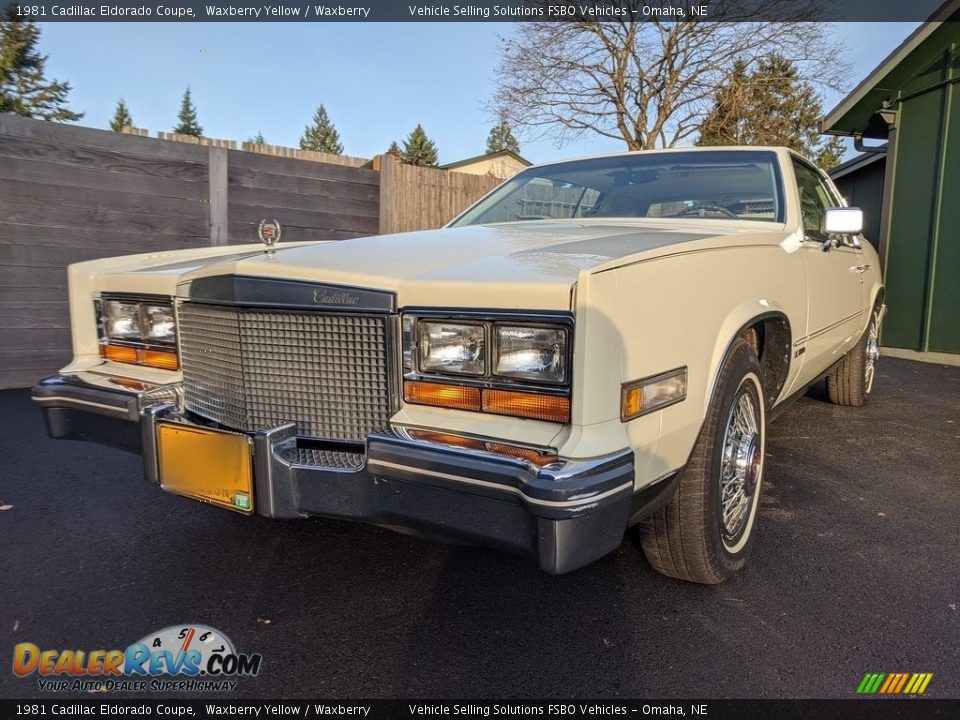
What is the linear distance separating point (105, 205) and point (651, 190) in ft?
15.2

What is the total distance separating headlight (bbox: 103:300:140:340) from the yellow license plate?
631 millimetres

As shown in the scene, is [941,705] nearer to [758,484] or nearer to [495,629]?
[758,484]

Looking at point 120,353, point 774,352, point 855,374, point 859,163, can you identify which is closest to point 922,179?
point 859,163

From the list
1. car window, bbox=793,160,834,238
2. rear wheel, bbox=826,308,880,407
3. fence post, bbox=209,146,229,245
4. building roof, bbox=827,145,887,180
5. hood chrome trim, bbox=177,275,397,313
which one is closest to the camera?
hood chrome trim, bbox=177,275,397,313

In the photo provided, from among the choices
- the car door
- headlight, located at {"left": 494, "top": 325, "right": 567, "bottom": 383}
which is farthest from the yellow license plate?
the car door

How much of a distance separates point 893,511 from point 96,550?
3326mm

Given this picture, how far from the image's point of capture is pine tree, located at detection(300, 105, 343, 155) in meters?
67.8

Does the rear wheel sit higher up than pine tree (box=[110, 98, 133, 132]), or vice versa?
pine tree (box=[110, 98, 133, 132])

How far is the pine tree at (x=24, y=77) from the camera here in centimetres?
2250

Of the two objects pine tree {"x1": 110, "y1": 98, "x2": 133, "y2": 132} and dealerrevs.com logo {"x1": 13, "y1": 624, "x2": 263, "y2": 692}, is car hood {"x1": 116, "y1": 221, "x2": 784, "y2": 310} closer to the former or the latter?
dealerrevs.com logo {"x1": 13, "y1": 624, "x2": 263, "y2": 692}

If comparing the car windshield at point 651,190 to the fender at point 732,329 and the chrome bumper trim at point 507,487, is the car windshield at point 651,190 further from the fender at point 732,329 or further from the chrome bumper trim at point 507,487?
the chrome bumper trim at point 507,487

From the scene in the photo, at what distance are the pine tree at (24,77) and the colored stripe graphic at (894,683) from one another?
1124 inches

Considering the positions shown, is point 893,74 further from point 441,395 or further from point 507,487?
point 507,487

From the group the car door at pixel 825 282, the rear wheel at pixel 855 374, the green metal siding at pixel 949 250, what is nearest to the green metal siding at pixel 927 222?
the green metal siding at pixel 949 250
